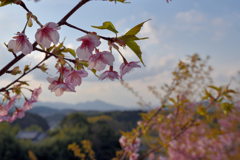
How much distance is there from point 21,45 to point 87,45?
15 cm

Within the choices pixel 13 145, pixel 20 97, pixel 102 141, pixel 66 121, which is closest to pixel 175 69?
pixel 20 97

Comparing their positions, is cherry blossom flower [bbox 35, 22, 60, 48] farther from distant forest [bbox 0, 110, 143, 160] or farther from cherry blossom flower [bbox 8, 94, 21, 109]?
distant forest [bbox 0, 110, 143, 160]

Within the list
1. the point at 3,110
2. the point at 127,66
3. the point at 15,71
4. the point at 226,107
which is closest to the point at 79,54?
the point at 127,66

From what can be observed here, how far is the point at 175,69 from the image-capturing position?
172 centimetres

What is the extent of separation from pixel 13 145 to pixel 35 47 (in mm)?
7261

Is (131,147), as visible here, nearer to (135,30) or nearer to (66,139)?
(135,30)

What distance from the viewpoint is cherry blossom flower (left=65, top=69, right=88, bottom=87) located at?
0.54m

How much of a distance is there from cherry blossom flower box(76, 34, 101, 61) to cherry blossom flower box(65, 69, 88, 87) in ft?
0.16

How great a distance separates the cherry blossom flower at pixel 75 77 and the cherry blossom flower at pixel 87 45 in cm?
5

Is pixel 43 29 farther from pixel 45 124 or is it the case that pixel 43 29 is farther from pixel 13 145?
pixel 45 124

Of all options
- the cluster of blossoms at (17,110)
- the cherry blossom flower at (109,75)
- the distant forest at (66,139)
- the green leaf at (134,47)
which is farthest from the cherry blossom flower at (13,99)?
the distant forest at (66,139)

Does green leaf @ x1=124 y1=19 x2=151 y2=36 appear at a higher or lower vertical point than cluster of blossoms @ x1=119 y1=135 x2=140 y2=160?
higher

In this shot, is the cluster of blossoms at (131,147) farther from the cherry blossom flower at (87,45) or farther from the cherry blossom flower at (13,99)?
the cherry blossom flower at (87,45)

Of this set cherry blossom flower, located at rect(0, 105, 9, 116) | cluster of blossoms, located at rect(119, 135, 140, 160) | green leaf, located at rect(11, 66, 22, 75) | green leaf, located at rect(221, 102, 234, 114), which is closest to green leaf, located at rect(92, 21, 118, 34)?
green leaf, located at rect(11, 66, 22, 75)
